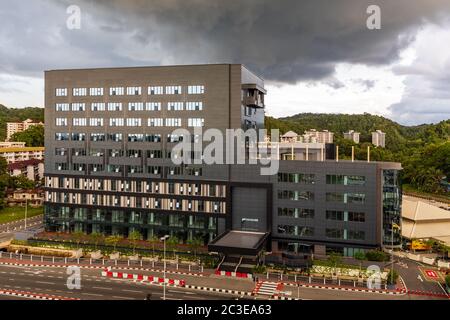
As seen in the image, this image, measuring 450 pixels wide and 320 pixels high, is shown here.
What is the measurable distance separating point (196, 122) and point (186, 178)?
32.9 feet

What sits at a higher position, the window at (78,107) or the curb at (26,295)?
the window at (78,107)

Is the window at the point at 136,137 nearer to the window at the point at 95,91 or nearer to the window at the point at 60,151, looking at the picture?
the window at the point at 95,91

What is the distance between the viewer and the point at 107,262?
195ft

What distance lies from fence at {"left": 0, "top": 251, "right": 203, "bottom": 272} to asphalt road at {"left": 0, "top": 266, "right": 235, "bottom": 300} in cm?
400

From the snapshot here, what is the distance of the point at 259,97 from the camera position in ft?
244

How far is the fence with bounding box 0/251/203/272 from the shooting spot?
186ft

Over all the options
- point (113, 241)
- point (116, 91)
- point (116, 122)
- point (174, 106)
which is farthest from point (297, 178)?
point (116, 91)

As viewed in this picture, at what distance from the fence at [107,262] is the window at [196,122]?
23869 millimetres

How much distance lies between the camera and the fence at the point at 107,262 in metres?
56.8

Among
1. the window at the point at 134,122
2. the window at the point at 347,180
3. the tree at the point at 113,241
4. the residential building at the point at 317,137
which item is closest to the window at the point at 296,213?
the window at the point at 347,180

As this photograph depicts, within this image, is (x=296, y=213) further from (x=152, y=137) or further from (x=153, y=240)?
(x=152, y=137)

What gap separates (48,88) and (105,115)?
45.6 feet

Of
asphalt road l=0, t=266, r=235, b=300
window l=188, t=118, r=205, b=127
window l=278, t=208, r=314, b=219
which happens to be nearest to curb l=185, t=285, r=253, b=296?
asphalt road l=0, t=266, r=235, b=300

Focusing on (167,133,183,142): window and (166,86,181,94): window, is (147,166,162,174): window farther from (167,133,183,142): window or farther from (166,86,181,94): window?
(166,86,181,94): window
